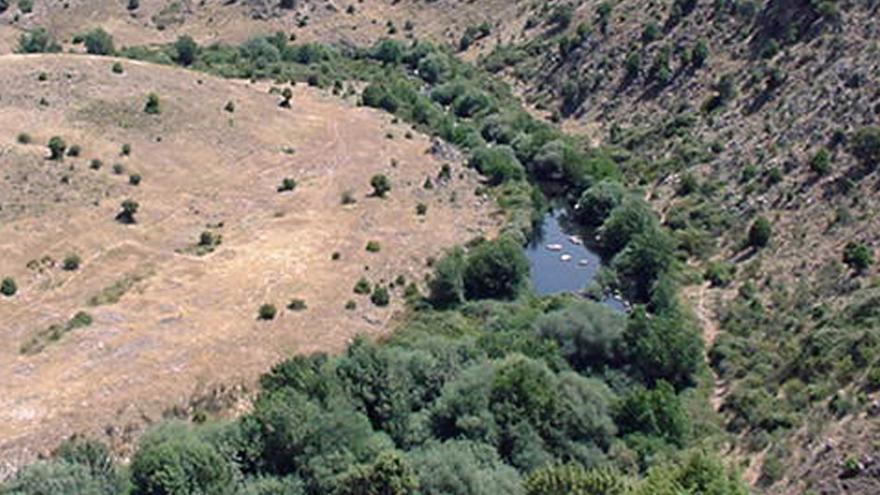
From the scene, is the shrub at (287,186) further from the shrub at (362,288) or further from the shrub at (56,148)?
the shrub at (362,288)

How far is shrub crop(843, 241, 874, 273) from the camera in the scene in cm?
6600

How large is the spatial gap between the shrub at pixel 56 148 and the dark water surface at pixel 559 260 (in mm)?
36304

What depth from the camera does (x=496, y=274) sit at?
7312 centimetres

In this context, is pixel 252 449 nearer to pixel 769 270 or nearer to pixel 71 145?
pixel 769 270

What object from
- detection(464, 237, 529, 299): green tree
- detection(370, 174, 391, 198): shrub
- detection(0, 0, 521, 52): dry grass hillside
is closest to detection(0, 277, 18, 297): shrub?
detection(464, 237, 529, 299): green tree

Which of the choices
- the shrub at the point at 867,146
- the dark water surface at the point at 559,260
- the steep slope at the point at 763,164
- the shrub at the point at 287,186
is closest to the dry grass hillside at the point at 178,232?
the shrub at the point at 287,186

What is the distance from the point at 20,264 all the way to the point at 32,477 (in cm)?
2815

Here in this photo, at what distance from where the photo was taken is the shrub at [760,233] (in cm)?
7494

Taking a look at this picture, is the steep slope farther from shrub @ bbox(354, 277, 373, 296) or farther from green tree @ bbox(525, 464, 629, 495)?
shrub @ bbox(354, 277, 373, 296)

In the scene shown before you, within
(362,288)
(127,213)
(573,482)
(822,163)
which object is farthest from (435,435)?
(822,163)

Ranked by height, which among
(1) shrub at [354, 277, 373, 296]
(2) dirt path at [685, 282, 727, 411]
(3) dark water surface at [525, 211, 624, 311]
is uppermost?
(2) dirt path at [685, 282, 727, 411]

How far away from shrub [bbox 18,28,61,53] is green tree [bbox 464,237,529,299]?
69.1 meters

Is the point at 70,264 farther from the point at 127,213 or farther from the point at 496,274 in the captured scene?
the point at 496,274

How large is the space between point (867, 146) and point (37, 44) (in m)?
87.6
